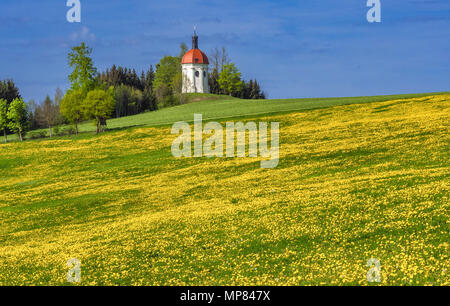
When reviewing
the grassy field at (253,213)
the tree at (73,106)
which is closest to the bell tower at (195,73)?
the tree at (73,106)

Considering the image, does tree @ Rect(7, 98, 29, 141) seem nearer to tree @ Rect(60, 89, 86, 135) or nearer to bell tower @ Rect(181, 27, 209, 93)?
tree @ Rect(60, 89, 86, 135)

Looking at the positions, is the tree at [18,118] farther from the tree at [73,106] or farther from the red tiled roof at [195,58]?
the red tiled roof at [195,58]

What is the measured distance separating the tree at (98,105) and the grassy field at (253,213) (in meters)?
26.2

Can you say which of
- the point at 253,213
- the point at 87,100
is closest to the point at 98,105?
the point at 87,100

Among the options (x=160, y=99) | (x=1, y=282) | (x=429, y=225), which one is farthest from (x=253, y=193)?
(x=160, y=99)

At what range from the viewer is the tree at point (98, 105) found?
88.9 m

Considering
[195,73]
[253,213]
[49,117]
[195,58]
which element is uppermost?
[195,58]

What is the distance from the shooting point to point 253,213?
90.2 ft

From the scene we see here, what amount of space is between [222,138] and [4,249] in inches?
1574

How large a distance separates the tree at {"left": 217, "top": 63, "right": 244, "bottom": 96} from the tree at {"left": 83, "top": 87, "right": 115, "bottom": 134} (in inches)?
3821

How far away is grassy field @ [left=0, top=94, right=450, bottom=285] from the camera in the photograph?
1808cm

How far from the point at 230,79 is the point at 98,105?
101841mm

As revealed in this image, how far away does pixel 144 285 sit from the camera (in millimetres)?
17984

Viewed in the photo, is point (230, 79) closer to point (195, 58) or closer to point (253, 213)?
point (195, 58)
